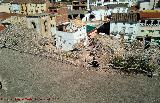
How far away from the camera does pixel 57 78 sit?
38688 mm

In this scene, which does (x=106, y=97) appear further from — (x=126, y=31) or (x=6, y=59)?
(x=126, y=31)

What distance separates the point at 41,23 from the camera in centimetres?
5444

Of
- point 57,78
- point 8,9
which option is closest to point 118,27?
point 57,78

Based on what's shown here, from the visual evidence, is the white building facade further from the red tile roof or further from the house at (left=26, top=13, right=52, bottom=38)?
the red tile roof

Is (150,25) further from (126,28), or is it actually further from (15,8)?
(15,8)

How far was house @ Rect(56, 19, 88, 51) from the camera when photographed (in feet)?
171

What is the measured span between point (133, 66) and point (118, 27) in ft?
53.2

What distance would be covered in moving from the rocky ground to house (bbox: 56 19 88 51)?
9.91 meters

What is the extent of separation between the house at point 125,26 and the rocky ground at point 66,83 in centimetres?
1650

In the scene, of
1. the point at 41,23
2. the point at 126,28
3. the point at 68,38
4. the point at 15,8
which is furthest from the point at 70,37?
the point at 15,8

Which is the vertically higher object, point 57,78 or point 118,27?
point 118,27

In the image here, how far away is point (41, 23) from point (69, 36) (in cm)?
685

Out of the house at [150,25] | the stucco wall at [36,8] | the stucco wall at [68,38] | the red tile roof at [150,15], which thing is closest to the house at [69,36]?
the stucco wall at [68,38]

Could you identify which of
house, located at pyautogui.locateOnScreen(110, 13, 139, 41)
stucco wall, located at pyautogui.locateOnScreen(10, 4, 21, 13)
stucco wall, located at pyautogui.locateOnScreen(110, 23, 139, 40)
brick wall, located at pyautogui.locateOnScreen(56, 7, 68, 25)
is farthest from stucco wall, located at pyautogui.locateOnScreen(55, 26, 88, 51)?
stucco wall, located at pyautogui.locateOnScreen(10, 4, 21, 13)
